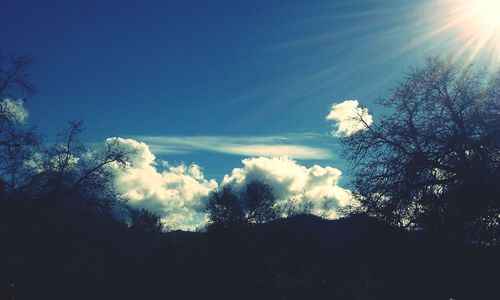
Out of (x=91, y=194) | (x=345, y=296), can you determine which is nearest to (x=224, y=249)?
(x=345, y=296)

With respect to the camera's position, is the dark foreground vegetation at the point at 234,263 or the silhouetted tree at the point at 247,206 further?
the silhouetted tree at the point at 247,206

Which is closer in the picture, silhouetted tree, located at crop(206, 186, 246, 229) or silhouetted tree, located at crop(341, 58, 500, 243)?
silhouetted tree, located at crop(341, 58, 500, 243)

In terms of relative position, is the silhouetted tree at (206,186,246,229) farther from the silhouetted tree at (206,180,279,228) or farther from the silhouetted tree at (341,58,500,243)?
the silhouetted tree at (341,58,500,243)

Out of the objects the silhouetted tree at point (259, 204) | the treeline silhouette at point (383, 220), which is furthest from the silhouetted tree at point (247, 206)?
the treeline silhouette at point (383, 220)

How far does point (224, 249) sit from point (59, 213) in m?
34.1

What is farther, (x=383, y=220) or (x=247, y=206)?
(x=247, y=206)

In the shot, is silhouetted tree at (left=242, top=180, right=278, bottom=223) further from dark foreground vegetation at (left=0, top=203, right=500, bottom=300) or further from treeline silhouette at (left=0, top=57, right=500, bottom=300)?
treeline silhouette at (left=0, top=57, right=500, bottom=300)

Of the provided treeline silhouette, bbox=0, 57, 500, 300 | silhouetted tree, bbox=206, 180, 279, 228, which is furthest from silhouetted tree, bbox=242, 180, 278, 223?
treeline silhouette, bbox=0, 57, 500, 300

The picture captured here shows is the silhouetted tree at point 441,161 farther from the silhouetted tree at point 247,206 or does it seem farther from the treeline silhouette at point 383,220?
the silhouetted tree at point 247,206

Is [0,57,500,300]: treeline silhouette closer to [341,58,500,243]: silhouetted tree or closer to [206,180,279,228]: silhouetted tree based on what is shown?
[341,58,500,243]: silhouetted tree

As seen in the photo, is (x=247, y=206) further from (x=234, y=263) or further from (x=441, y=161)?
(x=441, y=161)

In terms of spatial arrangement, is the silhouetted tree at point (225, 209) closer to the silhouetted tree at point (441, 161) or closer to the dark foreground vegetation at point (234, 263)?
the dark foreground vegetation at point (234, 263)

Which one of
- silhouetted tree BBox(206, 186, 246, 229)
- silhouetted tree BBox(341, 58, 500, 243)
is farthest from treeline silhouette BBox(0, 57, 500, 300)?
silhouetted tree BBox(206, 186, 246, 229)

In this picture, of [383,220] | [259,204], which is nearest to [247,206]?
[259,204]
